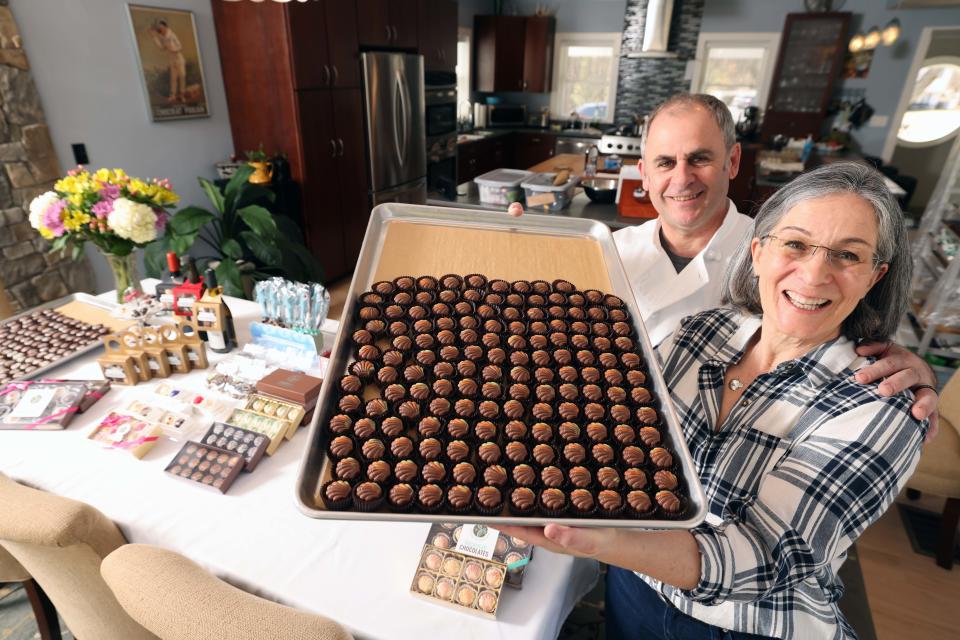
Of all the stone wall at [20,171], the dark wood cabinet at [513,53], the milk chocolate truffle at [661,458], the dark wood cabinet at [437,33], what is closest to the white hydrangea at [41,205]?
the stone wall at [20,171]

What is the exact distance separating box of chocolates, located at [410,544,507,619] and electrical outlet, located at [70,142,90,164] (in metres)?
3.20

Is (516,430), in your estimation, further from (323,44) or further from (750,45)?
(750,45)

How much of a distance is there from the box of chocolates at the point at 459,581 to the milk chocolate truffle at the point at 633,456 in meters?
0.42

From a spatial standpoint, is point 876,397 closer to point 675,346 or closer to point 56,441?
point 675,346

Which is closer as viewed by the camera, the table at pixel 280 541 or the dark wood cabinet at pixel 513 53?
the table at pixel 280 541

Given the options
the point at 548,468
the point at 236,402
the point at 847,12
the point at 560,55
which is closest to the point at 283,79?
the point at 236,402

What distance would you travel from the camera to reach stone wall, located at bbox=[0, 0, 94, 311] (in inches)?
101

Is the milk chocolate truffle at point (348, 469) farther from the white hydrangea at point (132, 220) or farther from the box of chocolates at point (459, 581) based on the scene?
the white hydrangea at point (132, 220)

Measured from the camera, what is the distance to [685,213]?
1.47 m

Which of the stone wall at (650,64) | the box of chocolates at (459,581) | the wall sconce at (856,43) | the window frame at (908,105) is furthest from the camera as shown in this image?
the stone wall at (650,64)

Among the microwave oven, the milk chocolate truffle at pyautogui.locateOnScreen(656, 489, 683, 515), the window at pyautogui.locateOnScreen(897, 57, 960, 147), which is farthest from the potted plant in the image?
the window at pyautogui.locateOnScreen(897, 57, 960, 147)

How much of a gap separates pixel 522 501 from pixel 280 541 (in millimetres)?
689

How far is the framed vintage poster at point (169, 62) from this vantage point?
314 centimetres

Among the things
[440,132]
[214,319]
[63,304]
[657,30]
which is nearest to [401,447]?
[214,319]
